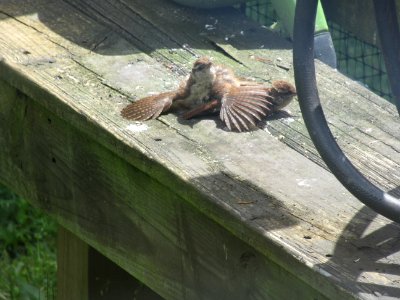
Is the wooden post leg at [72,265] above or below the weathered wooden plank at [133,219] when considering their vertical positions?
below

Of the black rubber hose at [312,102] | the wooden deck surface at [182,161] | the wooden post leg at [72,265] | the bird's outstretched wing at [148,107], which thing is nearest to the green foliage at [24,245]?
the wooden post leg at [72,265]

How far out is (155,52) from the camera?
2.94 meters

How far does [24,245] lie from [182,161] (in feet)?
9.25

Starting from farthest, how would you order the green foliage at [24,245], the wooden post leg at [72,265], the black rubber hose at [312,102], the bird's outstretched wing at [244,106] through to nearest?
the green foliage at [24,245] → the wooden post leg at [72,265] → the bird's outstretched wing at [244,106] → the black rubber hose at [312,102]

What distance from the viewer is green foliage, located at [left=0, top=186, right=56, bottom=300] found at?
4219mm

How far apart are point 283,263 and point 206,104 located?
77 cm

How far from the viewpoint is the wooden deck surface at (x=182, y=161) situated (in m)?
1.96

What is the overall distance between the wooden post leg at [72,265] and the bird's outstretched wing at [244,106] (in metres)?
0.64

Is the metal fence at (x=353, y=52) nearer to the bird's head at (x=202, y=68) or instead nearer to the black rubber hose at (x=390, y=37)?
the bird's head at (x=202, y=68)

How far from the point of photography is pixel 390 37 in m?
1.94

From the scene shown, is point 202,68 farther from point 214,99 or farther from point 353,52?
→ point 353,52

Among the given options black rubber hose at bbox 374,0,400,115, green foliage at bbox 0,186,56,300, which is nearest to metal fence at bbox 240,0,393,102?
green foliage at bbox 0,186,56,300

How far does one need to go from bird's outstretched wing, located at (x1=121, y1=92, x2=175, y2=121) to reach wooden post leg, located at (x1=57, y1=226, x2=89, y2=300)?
1.78 ft

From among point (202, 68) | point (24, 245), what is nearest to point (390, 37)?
point (202, 68)
